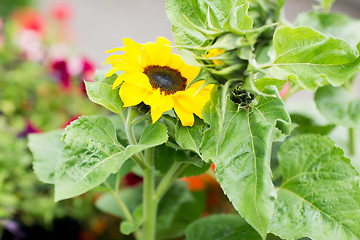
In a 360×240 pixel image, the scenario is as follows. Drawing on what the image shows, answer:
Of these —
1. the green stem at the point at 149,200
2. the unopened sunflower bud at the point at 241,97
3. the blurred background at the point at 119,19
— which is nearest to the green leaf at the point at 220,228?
the green stem at the point at 149,200

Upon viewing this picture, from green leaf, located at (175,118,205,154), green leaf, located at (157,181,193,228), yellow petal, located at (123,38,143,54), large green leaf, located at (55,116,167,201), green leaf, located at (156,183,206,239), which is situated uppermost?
yellow petal, located at (123,38,143,54)

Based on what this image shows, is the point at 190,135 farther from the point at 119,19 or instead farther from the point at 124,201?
the point at 119,19

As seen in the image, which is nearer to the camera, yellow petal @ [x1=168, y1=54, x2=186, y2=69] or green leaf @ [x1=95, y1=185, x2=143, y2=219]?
yellow petal @ [x1=168, y1=54, x2=186, y2=69]

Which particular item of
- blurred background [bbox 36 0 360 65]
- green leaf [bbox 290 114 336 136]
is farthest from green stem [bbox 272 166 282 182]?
blurred background [bbox 36 0 360 65]

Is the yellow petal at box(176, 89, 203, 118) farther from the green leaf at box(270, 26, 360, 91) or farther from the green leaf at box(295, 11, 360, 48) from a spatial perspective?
the green leaf at box(295, 11, 360, 48)

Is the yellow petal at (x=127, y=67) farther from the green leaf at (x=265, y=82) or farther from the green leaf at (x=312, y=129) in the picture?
the green leaf at (x=312, y=129)

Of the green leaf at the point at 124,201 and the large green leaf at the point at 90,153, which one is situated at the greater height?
the large green leaf at the point at 90,153

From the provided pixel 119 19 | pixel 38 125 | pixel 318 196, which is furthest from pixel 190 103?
pixel 119 19
